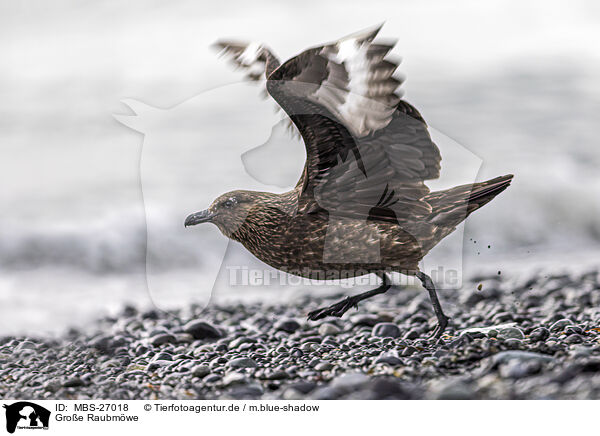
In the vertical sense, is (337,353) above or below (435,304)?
below

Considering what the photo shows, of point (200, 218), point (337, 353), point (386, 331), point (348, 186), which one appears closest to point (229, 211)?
point (200, 218)

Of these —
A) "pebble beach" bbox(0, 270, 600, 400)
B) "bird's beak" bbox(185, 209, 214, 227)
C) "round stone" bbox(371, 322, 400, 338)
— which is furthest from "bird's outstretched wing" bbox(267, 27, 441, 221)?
"round stone" bbox(371, 322, 400, 338)

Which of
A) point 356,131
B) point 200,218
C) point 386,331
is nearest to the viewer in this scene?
point 356,131

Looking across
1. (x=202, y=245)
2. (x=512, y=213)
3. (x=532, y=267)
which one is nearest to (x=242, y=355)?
(x=202, y=245)

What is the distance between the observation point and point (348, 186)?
452cm

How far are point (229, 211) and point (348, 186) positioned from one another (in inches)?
46.5

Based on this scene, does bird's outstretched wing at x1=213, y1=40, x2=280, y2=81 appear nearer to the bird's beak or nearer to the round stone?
the bird's beak

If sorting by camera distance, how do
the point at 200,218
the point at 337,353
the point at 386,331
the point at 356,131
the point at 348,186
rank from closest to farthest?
the point at 356,131 → the point at 348,186 → the point at 337,353 → the point at 200,218 → the point at 386,331

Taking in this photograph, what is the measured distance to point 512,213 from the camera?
34.1ft

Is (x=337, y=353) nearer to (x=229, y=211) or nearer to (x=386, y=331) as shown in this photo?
(x=386, y=331)

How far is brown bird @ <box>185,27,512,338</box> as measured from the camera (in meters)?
3.62

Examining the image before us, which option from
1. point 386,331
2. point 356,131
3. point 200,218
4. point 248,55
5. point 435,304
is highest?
point 248,55

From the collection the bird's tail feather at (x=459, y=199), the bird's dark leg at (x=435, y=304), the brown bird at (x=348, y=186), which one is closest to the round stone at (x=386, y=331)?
the brown bird at (x=348, y=186)

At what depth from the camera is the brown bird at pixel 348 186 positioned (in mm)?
3620
